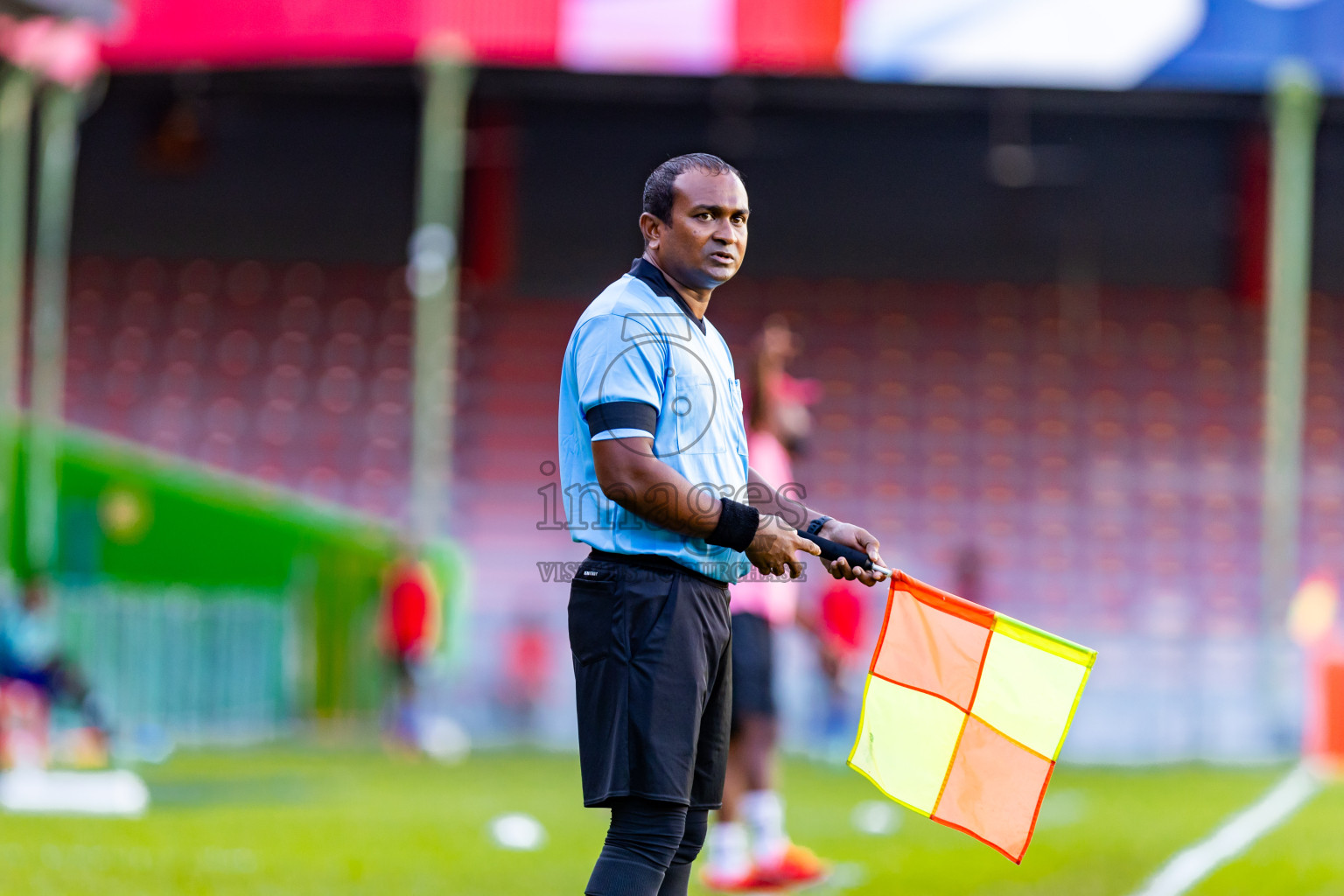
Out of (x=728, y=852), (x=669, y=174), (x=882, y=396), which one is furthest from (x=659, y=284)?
(x=882, y=396)

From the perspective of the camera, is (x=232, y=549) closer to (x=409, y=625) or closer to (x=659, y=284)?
(x=409, y=625)

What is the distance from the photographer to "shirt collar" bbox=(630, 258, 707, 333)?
383 cm

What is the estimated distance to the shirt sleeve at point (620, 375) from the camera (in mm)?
3598

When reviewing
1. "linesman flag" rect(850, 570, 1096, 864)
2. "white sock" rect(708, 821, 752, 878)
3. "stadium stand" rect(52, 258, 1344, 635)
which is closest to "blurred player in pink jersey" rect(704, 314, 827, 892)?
"white sock" rect(708, 821, 752, 878)

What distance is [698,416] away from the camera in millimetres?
3777

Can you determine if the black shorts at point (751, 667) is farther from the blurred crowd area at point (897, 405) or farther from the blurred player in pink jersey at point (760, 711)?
the blurred crowd area at point (897, 405)

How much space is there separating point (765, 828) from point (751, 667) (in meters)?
0.64

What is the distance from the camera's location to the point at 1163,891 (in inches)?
266

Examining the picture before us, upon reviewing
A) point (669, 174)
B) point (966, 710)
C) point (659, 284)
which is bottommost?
point (966, 710)

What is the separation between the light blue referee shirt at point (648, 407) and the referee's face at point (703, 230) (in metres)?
0.07

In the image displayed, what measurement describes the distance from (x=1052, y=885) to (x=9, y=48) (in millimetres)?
10374

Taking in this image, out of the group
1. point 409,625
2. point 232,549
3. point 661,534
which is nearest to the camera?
point 661,534

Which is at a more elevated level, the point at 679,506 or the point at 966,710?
the point at 679,506

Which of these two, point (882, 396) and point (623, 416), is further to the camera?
point (882, 396)
